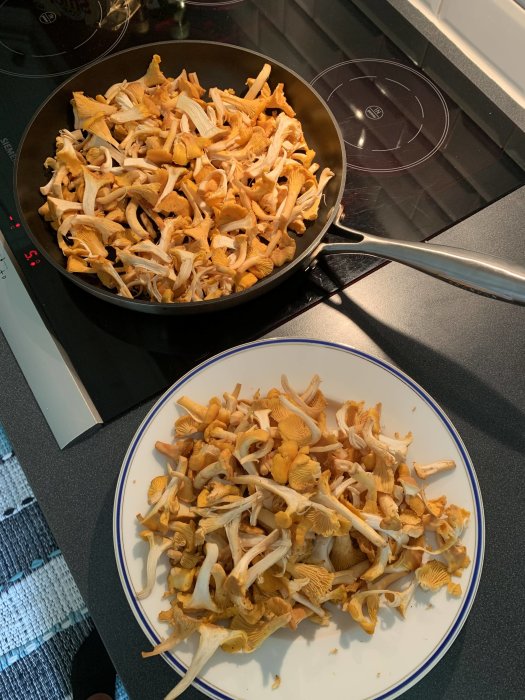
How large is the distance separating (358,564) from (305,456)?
0.42 ft

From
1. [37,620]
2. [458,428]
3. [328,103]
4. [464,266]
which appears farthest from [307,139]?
[37,620]

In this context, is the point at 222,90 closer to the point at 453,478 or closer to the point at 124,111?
the point at 124,111

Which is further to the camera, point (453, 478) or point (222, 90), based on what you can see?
point (222, 90)

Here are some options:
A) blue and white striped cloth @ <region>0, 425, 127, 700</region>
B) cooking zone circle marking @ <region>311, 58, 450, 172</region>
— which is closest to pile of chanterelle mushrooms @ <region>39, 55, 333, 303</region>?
cooking zone circle marking @ <region>311, 58, 450, 172</region>

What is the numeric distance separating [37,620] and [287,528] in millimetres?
736

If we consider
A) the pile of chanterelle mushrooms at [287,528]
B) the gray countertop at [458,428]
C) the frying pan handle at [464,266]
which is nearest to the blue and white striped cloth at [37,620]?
the gray countertop at [458,428]

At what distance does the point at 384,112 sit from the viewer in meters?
0.98

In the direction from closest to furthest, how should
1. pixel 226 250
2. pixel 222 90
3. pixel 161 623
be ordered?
pixel 161 623 < pixel 226 250 < pixel 222 90

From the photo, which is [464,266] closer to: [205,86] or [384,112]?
[384,112]

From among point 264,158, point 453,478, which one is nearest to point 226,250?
point 264,158

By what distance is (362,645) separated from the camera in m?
0.57

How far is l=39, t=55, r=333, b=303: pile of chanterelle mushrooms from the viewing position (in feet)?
2.44

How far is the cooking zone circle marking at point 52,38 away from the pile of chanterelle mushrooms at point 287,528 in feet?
2.37

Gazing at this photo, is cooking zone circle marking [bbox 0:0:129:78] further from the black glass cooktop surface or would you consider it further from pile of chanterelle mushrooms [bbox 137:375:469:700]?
pile of chanterelle mushrooms [bbox 137:375:469:700]
